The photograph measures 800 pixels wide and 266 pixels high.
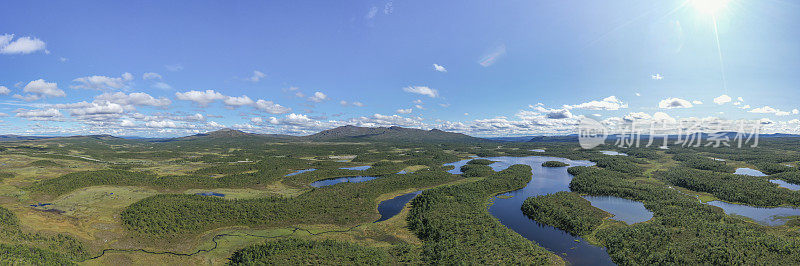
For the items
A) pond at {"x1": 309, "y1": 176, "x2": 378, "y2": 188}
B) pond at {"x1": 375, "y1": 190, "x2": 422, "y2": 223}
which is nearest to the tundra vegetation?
pond at {"x1": 375, "y1": 190, "x2": 422, "y2": 223}

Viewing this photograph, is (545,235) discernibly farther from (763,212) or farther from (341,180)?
(341,180)

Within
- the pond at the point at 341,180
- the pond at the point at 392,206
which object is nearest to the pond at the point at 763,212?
the pond at the point at 392,206

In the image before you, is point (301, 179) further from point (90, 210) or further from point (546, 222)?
point (546, 222)

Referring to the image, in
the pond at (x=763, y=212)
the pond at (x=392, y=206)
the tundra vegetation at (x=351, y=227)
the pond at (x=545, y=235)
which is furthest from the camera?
the pond at (x=392, y=206)

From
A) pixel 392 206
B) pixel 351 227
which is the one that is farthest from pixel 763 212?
pixel 351 227

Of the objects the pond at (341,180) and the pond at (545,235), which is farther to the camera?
the pond at (341,180)

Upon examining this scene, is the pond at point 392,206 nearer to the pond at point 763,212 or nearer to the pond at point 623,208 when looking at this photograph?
the pond at point 623,208
